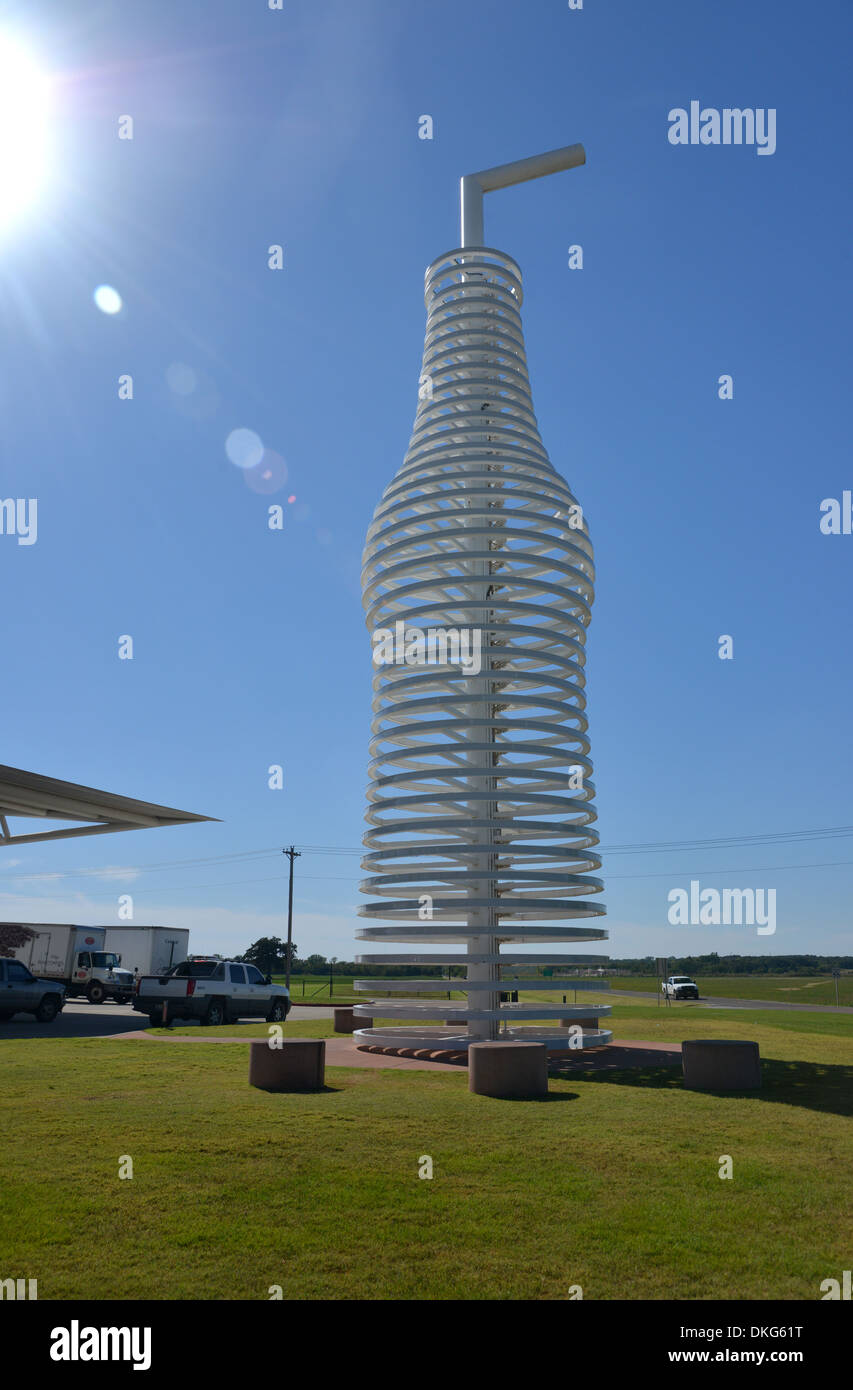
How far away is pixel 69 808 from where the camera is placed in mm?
23578

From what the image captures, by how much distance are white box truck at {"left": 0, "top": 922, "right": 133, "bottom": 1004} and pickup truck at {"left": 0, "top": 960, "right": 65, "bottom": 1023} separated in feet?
48.1

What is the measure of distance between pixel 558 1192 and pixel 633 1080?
8.36 metres

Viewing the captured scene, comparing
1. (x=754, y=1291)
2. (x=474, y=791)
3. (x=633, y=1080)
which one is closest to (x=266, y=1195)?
(x=754, y=1291)

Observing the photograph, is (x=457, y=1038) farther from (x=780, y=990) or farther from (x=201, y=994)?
(x=780, y=990)

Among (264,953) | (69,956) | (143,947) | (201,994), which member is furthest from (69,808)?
(264,953)

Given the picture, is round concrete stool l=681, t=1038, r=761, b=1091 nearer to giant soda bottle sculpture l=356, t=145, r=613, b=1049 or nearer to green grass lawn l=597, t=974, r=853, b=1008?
giant soda bottle sculpture l=356, t=145, r=613, b=1049

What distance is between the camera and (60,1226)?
22.4 feet

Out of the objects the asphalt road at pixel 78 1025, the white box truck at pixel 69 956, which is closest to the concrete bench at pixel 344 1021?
the asphalt road at pixel 78 1025

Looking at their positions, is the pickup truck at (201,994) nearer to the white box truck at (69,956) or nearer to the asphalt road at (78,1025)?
the asphalt road at (78,1025)

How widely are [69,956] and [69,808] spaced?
23171 millimetres

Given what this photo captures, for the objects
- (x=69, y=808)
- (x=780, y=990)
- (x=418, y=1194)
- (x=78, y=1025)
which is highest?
(x=69, y=808)

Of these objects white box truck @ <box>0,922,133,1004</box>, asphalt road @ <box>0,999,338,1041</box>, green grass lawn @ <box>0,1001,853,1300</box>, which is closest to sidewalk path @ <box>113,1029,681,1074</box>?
asphalt road @ <box>0,999,338,1041</box>

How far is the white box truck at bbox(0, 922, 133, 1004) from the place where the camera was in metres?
43.5

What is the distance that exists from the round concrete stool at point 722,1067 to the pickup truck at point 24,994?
20.6m
